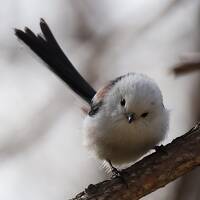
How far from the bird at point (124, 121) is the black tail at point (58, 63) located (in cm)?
14

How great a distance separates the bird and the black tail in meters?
0.14

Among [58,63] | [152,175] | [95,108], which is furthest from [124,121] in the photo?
[58,63]

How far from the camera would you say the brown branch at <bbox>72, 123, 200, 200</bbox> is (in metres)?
2.51

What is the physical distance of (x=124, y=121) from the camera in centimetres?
287

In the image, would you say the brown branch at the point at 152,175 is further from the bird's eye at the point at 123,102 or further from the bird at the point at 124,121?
the bird's eye at the point at 123,102

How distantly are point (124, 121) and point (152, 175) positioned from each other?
0.42 m

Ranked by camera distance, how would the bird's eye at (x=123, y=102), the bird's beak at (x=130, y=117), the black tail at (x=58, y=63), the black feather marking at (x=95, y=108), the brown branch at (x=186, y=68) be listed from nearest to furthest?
the brown branch at (x=186, y=68) < the bird's beak at (x=130, y=117) < the bird's eye at (x=123, y=102) < the black feather marking at (x=95, y=108) < the black tail at (x=58, y=63)

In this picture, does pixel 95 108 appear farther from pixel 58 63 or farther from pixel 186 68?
pixel 186 68

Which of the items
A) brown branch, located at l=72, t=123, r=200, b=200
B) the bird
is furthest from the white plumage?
brown branch, located at l=72, t=123, r=200, b=200

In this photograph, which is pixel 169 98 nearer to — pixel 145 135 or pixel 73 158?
pixel 73 158

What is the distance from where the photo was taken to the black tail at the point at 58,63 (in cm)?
336

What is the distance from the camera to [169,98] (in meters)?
4.76

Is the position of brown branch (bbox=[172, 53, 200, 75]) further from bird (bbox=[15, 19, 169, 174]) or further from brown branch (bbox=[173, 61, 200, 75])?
bird (bbox=[15, 19, 169, 174])

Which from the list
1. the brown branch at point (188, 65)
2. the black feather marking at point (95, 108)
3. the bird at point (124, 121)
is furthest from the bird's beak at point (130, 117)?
the brown branch at point (188, 65)
